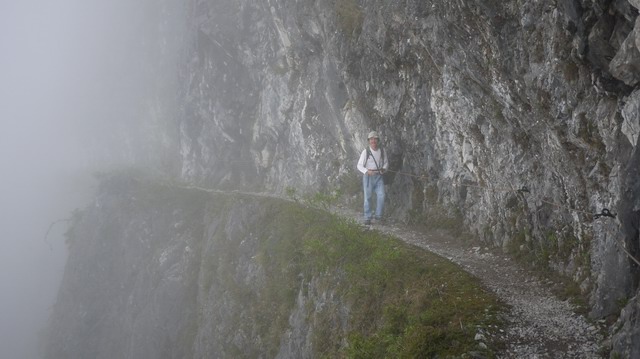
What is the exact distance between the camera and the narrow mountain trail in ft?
22.4

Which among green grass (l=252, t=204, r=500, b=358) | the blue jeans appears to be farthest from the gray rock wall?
green grass (l=252, t=204, r=500, b=358)

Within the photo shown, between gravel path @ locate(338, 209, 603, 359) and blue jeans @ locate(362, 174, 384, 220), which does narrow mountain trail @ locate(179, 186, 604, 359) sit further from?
blue jeans @ locate(362, 174, 384, 220)

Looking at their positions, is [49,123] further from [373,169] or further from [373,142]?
[373,169]

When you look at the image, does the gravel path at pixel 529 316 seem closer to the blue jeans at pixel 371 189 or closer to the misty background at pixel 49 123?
the blue jeans at pixel 371 189

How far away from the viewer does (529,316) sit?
7914 millimetres

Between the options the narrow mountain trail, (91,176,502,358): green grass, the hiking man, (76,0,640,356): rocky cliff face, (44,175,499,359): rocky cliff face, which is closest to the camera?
the narrow mountain trail

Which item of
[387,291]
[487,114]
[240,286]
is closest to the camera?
[387,291]

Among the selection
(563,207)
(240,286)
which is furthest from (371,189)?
(240,286)

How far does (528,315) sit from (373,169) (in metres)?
8.72

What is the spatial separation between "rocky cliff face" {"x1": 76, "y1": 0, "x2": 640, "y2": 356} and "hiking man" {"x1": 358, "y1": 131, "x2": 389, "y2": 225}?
0.91 metres

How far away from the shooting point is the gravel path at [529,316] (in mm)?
6836

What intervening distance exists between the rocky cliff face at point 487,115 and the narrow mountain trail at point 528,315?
49 cm

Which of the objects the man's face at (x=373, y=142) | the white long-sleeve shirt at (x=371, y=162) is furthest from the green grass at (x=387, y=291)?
the man's face at (x=373, y=142)

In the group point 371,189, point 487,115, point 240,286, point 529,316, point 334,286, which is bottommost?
point 240,286
